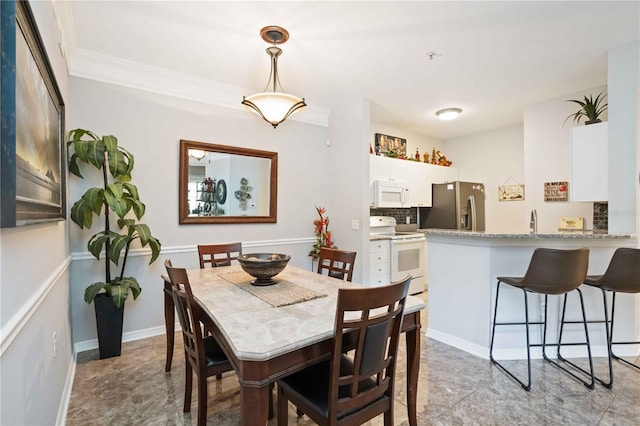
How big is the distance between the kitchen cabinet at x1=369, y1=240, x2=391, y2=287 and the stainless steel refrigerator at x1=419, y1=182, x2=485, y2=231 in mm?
1413

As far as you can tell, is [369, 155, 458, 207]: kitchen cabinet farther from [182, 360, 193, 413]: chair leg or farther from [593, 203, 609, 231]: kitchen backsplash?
[182, 360, 193, 413]: chair leg

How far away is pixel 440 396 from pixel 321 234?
7.94 feet

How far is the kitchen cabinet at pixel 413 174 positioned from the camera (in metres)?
4.73

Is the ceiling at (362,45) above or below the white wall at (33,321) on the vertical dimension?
above

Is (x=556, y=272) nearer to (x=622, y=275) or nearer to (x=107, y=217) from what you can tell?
(x=622, y=275)

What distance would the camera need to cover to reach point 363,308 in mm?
1235

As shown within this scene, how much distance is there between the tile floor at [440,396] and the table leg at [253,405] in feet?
2.85

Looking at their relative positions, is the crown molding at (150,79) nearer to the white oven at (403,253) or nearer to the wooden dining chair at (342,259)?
the wooden dining chair at (342,259)

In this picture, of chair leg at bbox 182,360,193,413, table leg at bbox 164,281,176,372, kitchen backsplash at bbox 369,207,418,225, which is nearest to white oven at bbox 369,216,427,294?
kitchen backsplash at bbox 369,207,418,225

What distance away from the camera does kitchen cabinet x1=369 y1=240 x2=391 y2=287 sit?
4.25 meters

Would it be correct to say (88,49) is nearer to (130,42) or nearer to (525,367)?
(130,42)

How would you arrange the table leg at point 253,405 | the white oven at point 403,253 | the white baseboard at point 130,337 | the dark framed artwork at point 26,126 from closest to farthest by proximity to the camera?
the dark framed artwork at point 26,126 < the table leg at point 253,405 < the white baseboard at point 130,337 < the white oven at point 403,253

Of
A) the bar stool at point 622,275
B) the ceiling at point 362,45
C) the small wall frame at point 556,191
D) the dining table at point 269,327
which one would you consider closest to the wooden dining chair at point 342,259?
the dining table at point 269,327

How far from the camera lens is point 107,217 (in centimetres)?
272
